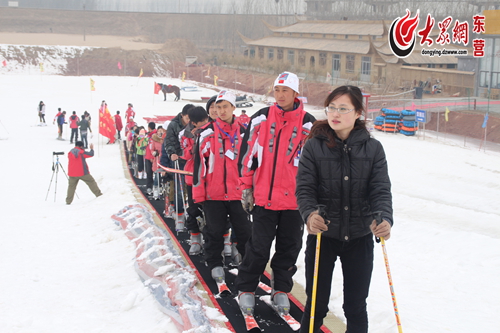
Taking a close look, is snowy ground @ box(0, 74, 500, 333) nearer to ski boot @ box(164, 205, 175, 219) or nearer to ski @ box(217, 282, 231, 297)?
ski @ box(217, 282, 231, 297)

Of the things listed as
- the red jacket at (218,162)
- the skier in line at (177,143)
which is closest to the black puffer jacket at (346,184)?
the red jacket at (218,162)

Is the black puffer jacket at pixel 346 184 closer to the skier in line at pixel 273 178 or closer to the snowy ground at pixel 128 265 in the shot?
the skier in line at pixel 273 178

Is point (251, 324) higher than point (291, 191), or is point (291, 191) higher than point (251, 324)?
point (291, 191)

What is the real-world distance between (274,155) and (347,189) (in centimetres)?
112

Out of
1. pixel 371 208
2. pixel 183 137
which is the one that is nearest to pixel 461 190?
pixel 183 137

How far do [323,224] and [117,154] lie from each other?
20.8 m

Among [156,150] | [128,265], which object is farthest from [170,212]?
[128,265]

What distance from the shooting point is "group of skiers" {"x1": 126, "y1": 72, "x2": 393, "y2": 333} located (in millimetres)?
3641

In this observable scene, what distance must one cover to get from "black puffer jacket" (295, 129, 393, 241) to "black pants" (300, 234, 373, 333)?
0.13 meters

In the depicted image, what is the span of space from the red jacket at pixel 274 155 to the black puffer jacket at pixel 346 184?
896 millimetres

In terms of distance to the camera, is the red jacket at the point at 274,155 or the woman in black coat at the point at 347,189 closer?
the woman in black coat at the point at 347,189

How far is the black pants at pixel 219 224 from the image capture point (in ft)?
18.7

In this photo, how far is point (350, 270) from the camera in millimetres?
3789

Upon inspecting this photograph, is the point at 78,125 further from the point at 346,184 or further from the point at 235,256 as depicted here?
the point at 346,184
